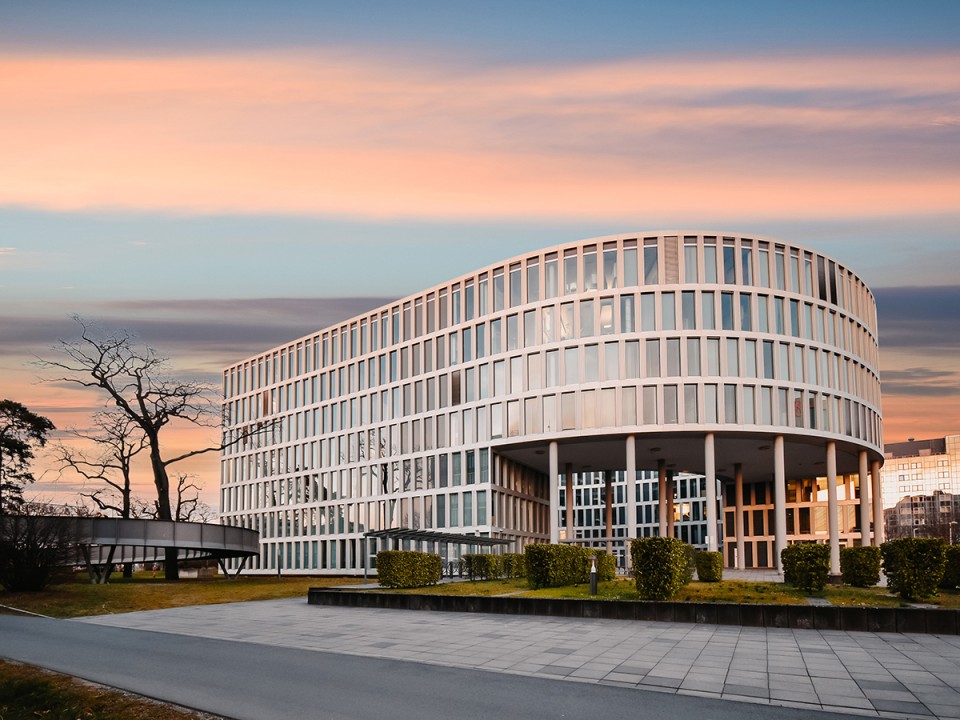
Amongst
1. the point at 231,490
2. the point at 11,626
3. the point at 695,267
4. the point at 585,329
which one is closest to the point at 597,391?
the point at 585,329

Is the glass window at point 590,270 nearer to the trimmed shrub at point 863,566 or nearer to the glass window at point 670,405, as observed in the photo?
the glass window at point 670,405

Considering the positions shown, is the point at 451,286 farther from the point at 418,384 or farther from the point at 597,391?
the point at 597,391

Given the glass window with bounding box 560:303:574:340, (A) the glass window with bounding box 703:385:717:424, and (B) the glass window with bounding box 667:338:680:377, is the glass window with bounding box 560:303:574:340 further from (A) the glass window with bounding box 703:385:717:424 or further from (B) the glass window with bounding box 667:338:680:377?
(A) the glass window with bounding box 703:385:717:424

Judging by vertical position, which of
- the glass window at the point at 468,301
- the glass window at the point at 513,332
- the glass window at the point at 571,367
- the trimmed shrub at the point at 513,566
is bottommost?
the trimmed shrub at the point at 513,566

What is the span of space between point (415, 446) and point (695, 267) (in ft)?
93.7

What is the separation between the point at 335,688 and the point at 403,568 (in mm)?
21306

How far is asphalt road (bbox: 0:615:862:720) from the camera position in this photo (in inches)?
457

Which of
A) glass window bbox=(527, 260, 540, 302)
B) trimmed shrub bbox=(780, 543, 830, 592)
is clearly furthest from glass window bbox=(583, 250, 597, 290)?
trimmed shrub bbox=(780, 543, 830, 592)

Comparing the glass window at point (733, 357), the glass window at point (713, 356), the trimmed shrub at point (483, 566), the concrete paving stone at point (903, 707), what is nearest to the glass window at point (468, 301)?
the glass window at point (713, 356)

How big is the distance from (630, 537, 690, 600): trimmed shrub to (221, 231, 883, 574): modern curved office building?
90.9 feet

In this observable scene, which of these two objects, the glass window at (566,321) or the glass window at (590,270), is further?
the glass window at (566,321)

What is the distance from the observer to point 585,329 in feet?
194

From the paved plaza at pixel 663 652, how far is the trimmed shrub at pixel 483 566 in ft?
46.8

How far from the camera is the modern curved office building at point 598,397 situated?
56.3 m
